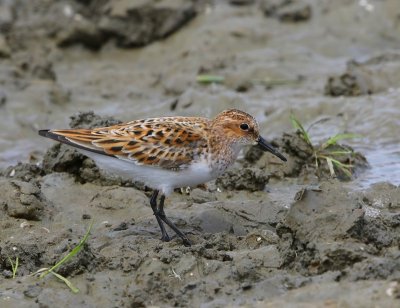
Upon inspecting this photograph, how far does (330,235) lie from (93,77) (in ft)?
29.4

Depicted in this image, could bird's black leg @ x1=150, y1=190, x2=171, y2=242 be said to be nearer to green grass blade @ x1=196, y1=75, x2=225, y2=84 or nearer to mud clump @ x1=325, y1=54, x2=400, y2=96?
mud clump @ x1=325, y1=54, x2=400, y2=96

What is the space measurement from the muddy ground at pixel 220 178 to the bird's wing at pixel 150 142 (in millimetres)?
752

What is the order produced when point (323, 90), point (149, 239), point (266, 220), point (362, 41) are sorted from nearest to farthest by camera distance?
point (149, 239) → point (266, 220) → point (323, 90) → point (362, 41)

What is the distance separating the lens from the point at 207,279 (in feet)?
22.0

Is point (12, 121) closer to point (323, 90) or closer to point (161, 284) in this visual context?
point (323, 90)

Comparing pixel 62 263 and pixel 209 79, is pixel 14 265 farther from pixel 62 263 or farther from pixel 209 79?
pixel 209 79

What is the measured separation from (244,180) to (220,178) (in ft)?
0.90

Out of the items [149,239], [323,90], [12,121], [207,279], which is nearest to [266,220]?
[149,239]

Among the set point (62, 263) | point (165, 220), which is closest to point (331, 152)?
point (165, 220)

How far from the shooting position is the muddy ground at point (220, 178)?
6.64 meters

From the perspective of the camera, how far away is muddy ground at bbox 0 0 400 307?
21.8 ft

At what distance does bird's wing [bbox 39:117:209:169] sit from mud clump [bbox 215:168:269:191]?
1350 mm

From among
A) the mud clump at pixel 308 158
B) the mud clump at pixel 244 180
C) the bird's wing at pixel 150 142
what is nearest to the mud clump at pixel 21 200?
the bird's wing at pixel 150 142

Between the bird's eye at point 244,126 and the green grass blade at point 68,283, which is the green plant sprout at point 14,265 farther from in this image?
the bird's eye at point 244,126
